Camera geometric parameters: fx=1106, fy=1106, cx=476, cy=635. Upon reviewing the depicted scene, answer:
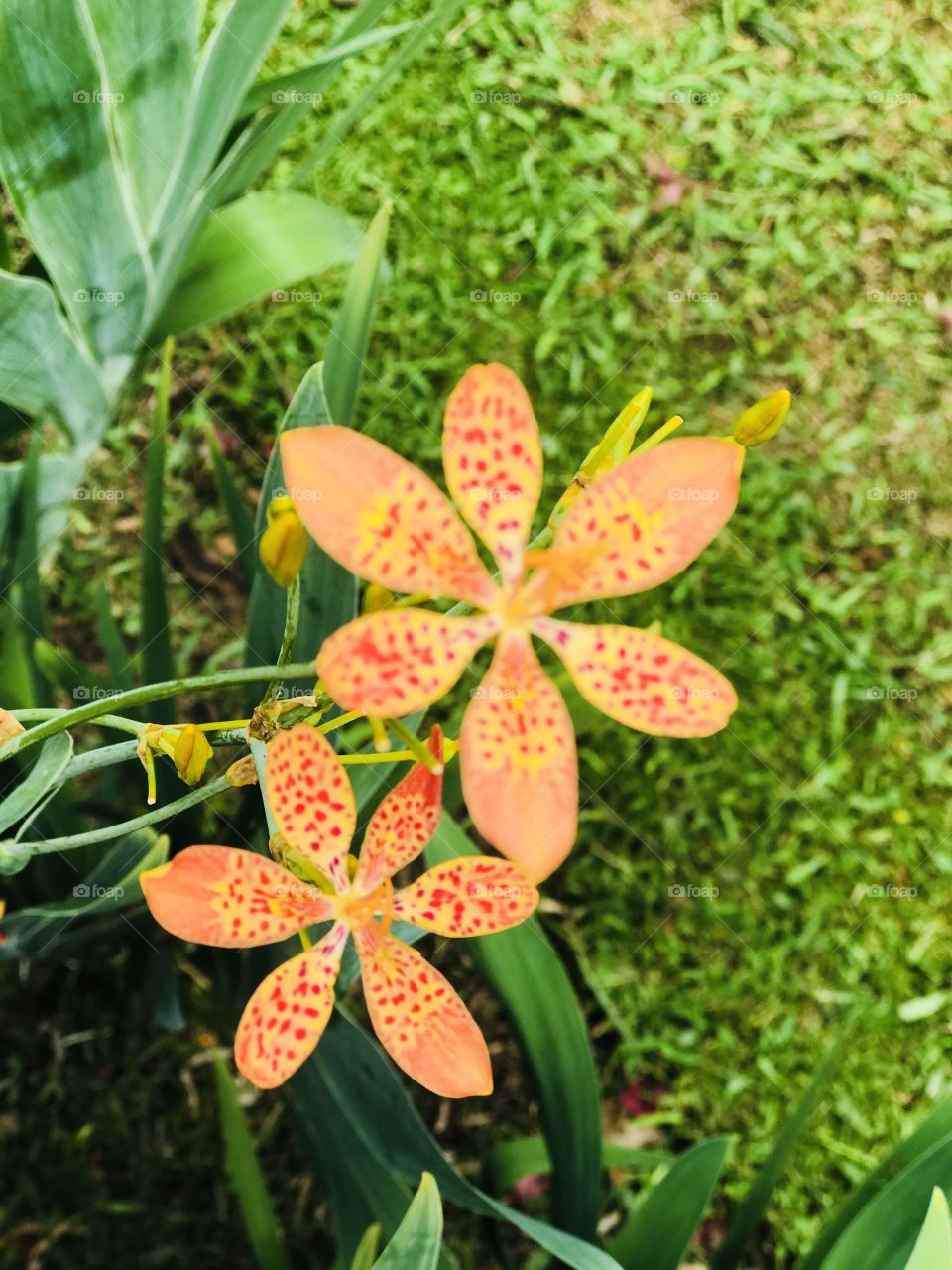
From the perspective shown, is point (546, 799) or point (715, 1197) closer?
point (546, 799)

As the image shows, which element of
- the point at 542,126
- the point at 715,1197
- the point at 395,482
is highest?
the point at 395,482

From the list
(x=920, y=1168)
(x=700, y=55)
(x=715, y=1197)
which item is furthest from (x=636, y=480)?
(x=700, y=55)

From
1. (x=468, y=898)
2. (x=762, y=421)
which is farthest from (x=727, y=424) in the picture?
(x=468, y=898)

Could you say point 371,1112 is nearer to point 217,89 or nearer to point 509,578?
point 509,578

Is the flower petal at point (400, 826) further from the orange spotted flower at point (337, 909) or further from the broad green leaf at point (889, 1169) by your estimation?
the broad green leaf at point (889, 1169)

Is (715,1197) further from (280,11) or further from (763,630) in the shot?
(280,11)

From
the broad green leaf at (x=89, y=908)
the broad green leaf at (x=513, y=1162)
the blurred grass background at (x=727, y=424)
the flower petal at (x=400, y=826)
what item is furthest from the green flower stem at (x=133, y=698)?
the blurred grass background at (x=727, y=424)

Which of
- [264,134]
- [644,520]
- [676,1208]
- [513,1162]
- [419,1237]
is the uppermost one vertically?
[264,134]

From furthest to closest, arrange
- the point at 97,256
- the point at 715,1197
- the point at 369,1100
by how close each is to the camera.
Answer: the point at 715,1197
the point at 97,256
the point at 369,1100
